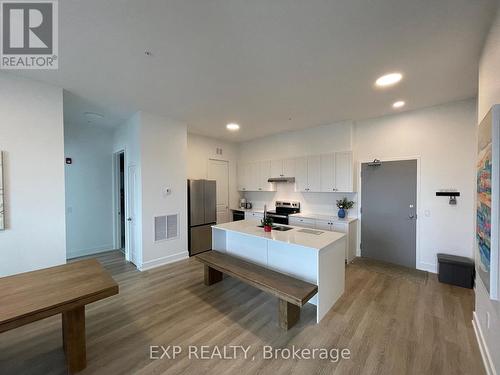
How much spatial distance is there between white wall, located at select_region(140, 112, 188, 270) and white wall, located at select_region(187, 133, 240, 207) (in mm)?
882

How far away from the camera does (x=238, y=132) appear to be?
523cm

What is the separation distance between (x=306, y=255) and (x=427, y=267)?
8.76 feet

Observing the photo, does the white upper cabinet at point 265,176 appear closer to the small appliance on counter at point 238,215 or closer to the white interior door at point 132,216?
the small appliance on counter at point 238,215

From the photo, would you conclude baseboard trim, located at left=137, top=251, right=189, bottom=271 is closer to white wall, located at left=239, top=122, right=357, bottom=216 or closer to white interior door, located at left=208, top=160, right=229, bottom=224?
white interior door, located at left=208, top=160, right=229, bottom=224

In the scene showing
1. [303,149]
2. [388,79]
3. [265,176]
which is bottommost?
[265,176]

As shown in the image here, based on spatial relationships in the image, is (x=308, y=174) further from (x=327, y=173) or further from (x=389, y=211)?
(x=389, y=211)

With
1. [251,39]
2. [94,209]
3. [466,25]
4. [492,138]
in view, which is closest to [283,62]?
[251,39]

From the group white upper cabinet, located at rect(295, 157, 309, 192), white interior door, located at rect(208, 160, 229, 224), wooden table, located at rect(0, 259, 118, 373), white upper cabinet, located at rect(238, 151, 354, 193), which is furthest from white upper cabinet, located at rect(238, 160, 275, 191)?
wooden table, located at rect(0, 259, 118, 373)

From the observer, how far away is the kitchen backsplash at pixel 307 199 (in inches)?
184

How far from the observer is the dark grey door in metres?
3.77

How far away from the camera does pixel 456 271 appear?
3.09 meters

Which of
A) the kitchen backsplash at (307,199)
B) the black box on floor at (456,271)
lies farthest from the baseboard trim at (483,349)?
the kitchen backsplash at (307,199)

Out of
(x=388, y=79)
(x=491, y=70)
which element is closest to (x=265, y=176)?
(x=388, y=79)

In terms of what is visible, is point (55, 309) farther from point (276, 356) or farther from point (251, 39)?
point (251, 39)
